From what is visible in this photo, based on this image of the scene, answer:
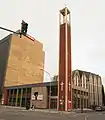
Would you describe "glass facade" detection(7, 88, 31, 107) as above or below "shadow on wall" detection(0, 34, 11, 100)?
below

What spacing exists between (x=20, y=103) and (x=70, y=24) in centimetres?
3043

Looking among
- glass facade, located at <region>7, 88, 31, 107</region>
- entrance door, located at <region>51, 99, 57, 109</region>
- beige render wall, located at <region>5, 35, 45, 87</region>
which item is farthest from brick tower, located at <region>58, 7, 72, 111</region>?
beige render wall, located at <region>5, 35, 45, 87</region>

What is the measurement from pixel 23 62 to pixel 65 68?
61.4 metres

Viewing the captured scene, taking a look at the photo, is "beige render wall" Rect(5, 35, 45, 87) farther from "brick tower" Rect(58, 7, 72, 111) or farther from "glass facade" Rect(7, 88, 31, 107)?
"brick tower" Rect(58, 7, 72, 111)

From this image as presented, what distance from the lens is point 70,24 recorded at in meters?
60.2

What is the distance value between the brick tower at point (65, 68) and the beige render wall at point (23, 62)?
49151 mm

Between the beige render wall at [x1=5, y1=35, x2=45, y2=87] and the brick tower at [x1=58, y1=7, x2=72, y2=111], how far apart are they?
49151 mm

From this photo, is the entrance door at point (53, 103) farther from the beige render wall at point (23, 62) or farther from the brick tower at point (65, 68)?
the beige render wall at point (23, 62)

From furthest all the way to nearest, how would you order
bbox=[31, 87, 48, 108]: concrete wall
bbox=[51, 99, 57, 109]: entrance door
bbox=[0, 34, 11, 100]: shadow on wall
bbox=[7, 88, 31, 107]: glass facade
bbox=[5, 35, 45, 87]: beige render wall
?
1. bbox=[5, 35, 45, 87]: beige render wall
2. bbox=[0, 34, 11, 100]: shadow on wall
3. bbox=[7, 88, 31, 107]: glass facade
4. bbox=[31, 87, 48, 108]: concrete wall
5. bbox=[51, 99, 57, 109]: entrance door

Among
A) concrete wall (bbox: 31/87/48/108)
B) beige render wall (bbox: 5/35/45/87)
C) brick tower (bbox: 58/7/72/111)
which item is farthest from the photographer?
beige render wall (bbox: 5/35/45/87)

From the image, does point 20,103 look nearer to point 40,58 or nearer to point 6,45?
point 6,45

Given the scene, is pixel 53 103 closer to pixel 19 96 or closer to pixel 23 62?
pixel 19 96

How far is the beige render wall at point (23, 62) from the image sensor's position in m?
103

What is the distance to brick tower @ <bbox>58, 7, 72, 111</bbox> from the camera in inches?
2032
